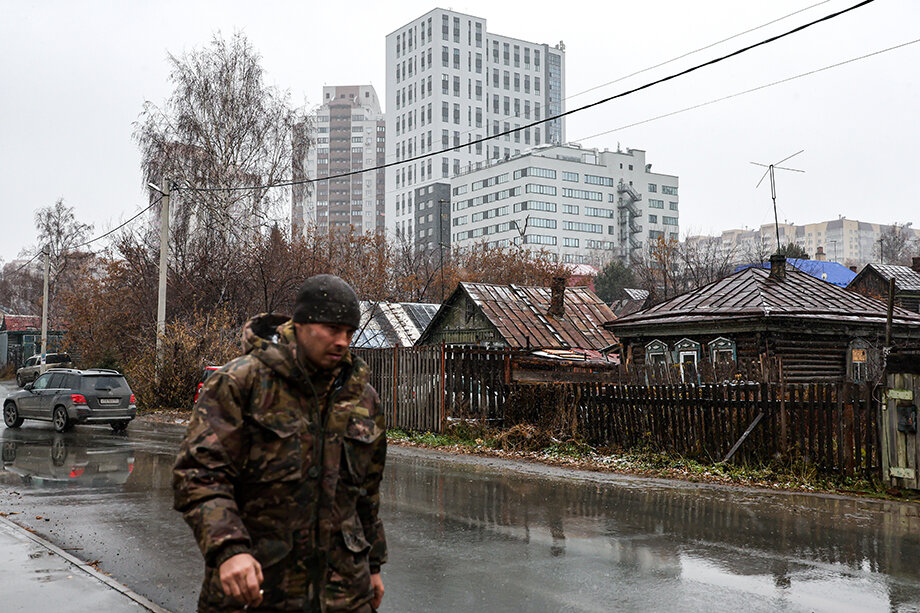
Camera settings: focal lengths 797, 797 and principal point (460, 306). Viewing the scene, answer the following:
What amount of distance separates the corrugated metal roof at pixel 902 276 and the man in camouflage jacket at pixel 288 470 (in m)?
47.0

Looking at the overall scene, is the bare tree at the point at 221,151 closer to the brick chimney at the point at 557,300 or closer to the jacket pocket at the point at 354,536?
the brick chimney at the point at 557,300

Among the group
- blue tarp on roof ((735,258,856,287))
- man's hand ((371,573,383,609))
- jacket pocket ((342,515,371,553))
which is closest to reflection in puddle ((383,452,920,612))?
man's hand ((371,573,383,609))

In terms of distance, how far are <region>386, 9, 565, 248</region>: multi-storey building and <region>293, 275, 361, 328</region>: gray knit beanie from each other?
5314 inches

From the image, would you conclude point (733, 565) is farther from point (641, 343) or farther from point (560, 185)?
point (560, 185)

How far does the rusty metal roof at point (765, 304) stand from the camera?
21469 mm

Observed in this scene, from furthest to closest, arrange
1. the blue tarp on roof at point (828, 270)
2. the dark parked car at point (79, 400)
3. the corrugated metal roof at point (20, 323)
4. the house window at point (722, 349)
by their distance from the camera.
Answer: the corrugated metal roof at point (20, 323) → the blue tarp on roof at point (828, 270) → the house window at point (722, 349) → the dark parked car at point (79, 400)

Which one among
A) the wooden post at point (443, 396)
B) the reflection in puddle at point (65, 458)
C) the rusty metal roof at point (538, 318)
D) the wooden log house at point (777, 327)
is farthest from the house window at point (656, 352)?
the reflection in puddle at point (65, 458)

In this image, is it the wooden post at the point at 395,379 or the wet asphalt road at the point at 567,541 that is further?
the wooden post at the point at 395,379

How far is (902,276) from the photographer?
1874 inches

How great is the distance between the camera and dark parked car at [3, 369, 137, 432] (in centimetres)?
2061

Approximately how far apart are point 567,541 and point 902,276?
4701cm

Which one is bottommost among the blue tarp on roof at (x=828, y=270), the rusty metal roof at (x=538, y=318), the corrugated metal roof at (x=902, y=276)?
the rusty metal roof at (x=538, y=318)

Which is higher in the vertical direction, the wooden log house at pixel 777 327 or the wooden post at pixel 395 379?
the wooden log house at pixel 777 327

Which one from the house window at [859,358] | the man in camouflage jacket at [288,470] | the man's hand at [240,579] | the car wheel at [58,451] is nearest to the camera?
the man's hand at [240,579]
